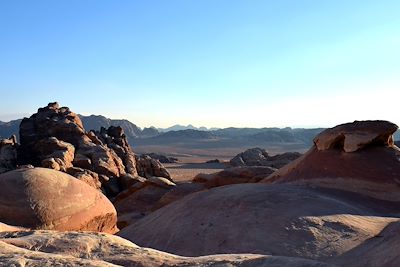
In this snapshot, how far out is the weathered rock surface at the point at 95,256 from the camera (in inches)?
144

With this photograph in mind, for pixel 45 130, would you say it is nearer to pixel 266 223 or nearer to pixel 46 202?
pixel 46 202

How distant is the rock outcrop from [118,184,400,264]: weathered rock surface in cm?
921

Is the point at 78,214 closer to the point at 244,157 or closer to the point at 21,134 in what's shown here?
the point at 21,134

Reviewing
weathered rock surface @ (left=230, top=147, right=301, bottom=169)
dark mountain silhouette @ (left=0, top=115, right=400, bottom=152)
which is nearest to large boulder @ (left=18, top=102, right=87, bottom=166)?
weathered rock surface @ (left=230, top=147, right=301, bottom=169)

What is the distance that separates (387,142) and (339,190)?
3157mm

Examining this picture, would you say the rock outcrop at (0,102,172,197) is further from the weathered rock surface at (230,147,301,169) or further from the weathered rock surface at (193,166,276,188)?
the weathered rock surface at (230,147,301,169)

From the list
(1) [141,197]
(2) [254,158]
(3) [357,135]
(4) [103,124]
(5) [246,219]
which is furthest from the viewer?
(4) [103,124]

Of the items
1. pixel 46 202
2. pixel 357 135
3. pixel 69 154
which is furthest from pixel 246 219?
pixel 69 154

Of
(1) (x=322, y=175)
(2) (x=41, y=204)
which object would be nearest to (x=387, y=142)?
(1) (x=322, y=175)

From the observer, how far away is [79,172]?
1908 centimetres

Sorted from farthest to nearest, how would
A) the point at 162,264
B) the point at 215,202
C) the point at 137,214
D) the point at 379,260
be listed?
the point at 137,214 → the point at 215,202 → the point at 379,260 → the point at 162,264

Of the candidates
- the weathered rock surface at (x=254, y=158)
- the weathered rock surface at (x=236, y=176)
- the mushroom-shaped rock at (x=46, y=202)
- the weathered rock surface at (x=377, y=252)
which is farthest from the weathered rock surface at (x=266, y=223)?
the weathered rock surface at (x=254, y=158)

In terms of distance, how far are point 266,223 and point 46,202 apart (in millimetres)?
4554

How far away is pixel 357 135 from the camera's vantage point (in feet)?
44.2
